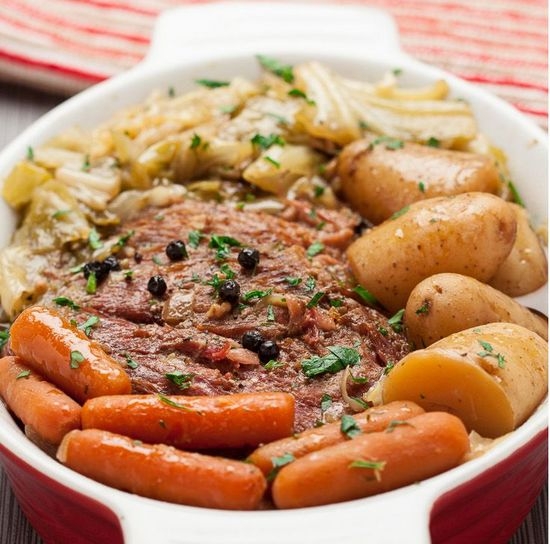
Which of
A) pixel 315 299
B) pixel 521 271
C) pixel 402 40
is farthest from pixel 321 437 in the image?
pixel 402 40

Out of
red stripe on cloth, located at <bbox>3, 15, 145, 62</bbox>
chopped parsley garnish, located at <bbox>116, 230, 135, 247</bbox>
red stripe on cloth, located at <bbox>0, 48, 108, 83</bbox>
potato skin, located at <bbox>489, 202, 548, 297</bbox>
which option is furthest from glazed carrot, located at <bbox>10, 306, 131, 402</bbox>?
red stripe on cloth, located at <bbox>3, 15, 145, 62</bbox>

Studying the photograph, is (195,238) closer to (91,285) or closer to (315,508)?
(91,285)

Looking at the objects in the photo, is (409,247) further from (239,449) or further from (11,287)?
(11,287)

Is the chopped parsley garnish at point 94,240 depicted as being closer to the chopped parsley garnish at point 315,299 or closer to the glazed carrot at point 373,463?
the chopped parsley garnish at point 315,299

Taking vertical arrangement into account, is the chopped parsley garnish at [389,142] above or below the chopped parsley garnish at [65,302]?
above

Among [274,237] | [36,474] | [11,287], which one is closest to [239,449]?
[36,474]

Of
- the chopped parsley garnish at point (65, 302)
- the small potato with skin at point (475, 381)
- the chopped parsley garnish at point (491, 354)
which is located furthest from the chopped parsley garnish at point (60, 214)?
the chopped parsley garnish at point (491, 354)
